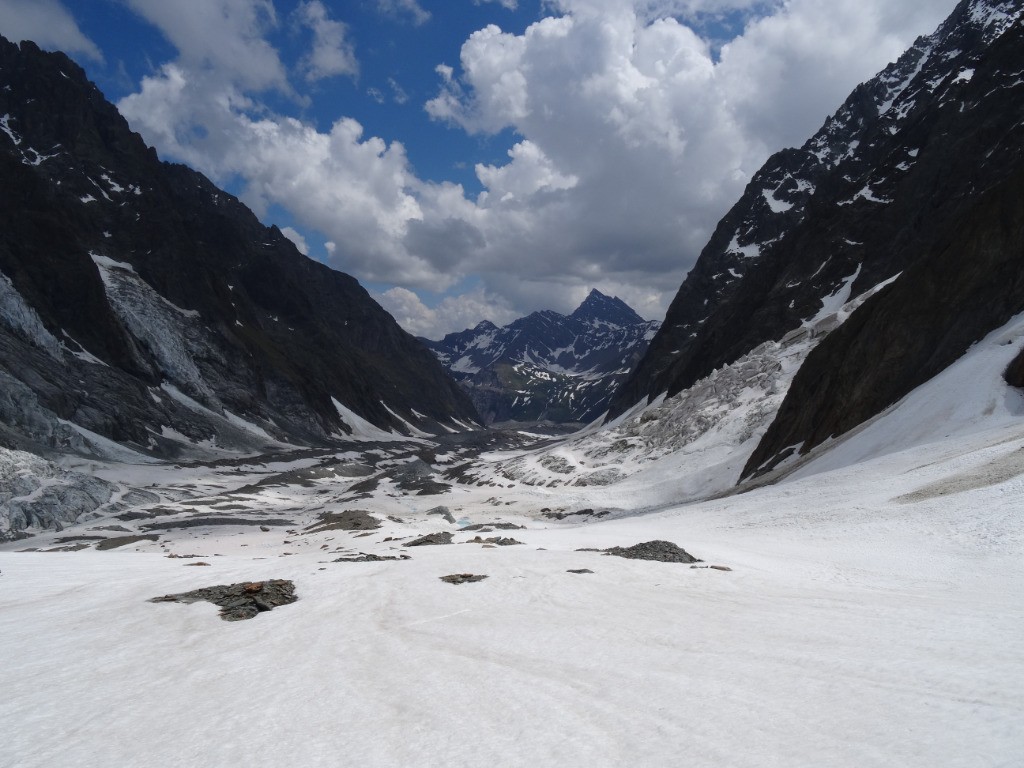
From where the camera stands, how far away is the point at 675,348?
15725cm

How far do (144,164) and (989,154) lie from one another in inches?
7136

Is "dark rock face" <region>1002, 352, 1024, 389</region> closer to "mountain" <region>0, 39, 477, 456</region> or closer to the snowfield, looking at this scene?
the snowfield

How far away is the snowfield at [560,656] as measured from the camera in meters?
4.88

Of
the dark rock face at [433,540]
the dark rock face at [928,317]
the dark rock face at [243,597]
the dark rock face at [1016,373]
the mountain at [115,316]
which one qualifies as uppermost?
the mountain at [115,316]

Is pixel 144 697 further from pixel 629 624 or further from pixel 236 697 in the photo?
pixel 629 624

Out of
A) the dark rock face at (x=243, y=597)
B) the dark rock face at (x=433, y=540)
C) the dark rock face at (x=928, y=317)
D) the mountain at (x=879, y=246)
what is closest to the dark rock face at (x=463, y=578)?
the dark rock face at (x=243, y=597)

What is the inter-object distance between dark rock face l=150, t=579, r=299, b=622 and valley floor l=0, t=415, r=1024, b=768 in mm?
298

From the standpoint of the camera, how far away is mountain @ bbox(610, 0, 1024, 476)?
119ft

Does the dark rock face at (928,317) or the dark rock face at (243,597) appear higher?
the dark rock face at (928,317)

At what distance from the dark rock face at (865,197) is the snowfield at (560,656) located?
2906cm

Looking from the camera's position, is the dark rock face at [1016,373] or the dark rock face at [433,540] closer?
the dark rock face at [433,540]

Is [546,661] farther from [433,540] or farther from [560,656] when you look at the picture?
[433,540]

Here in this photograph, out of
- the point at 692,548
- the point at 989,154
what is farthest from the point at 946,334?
the point at 989,154

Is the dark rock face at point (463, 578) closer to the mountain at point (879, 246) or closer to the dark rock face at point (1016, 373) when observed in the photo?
the dark rock face at point (1016, 373)
